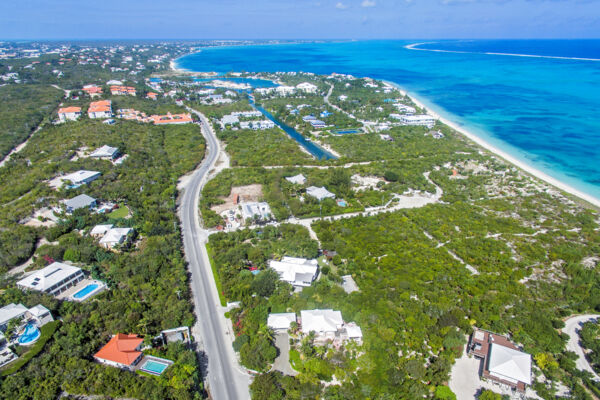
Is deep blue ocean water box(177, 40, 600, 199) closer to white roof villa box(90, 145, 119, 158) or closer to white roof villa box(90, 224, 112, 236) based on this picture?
white roof villa box(90, 224, 112, 236)

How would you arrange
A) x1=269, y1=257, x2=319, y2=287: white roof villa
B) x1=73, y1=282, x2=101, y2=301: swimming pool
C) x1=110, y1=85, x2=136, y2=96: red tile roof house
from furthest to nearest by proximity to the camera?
1. x1=110, y1=85, x2=136, y2=96: red tile roof house
2. x1=269, y1=257, x2=319, y2=287: white roof villa
3. x1=73, y1=282, x2=101, y2=301: swimming pool

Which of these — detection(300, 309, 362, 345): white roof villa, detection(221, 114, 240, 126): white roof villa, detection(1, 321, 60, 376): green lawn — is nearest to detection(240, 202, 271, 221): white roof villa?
detection(300, 309, 362, 345): white roof villa

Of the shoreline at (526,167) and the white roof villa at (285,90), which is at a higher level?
the white roof villa at (285,90)

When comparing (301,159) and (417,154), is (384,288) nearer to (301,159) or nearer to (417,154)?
(301,159)

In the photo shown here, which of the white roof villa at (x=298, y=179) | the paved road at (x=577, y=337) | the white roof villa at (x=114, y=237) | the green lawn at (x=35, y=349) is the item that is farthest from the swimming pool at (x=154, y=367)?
the white roof villa at (x=298, y=179)

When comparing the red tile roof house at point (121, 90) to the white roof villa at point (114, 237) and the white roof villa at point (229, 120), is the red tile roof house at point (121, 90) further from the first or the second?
the white roof villa at point (114, 237)

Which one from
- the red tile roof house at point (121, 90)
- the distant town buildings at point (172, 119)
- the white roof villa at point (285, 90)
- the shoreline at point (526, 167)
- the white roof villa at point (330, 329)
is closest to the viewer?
the white roof villa at point (330, 329)
